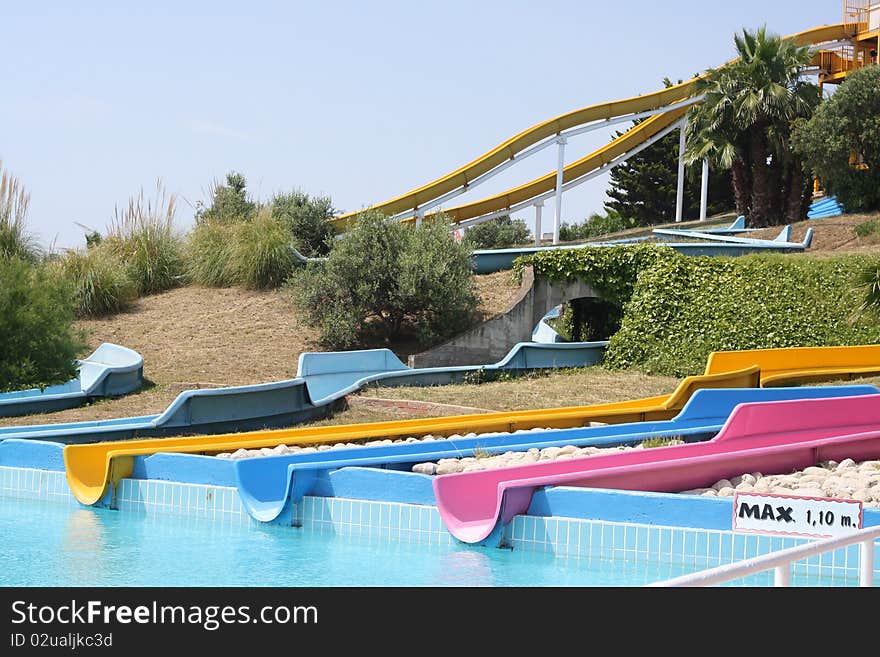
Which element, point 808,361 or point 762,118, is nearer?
point 808,361

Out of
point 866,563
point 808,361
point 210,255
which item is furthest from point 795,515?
point 210,255

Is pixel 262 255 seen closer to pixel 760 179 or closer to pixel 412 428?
pixel 412 428

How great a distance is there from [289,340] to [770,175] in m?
14.9

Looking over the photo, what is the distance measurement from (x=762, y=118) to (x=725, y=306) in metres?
11.3

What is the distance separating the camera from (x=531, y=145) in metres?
30.5

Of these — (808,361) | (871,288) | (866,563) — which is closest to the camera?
(866,563)

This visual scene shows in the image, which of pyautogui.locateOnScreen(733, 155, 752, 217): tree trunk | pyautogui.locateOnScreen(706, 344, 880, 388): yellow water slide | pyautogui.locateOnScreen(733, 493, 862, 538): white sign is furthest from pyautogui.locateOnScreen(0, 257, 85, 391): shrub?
pyautogui.locateOnScreen(733, 155, 752, 217): tree trunk

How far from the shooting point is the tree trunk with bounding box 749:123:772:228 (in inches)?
1090

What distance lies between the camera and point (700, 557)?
636cm

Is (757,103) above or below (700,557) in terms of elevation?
above

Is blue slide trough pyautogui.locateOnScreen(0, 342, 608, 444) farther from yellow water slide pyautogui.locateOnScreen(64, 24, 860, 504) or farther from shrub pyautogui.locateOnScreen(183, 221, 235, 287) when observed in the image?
shrub pyautogui.locateOnScreen(183, 221, 235, 287)

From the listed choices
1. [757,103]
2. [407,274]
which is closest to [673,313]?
[407,274]

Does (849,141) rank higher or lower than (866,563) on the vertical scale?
higher
